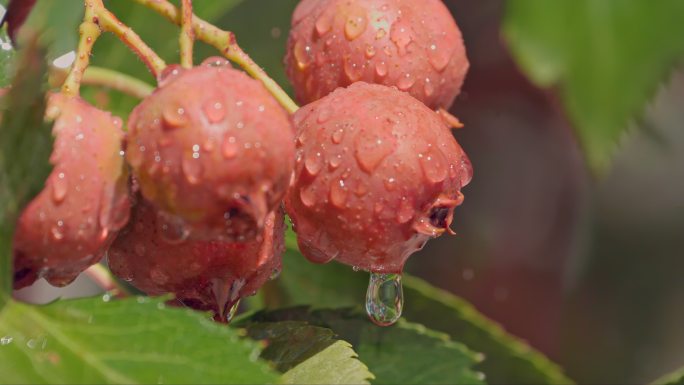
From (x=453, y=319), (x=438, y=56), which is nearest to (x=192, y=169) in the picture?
(x=438, y=56)

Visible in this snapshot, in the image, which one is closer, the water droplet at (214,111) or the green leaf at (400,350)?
the water droplet at (214,111)

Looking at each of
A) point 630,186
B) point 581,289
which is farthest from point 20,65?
point 630,186

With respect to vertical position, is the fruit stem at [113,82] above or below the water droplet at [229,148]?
below

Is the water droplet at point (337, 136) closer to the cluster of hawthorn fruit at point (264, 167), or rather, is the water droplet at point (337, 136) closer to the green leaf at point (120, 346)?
the cluster of hawthorn fruit at point (264, 167)

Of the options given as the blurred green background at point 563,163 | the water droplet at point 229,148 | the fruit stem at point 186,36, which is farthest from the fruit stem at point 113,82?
the water droplet at point 229,148

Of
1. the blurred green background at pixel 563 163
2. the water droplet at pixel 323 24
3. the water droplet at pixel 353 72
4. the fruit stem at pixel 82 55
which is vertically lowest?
the blurred green background at pixel 563 163

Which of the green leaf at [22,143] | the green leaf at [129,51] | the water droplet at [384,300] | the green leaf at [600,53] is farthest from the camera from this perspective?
the green leaf at [129,51]

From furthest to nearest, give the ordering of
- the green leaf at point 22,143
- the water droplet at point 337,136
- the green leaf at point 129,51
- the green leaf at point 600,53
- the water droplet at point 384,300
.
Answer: the green leaf at point 129,51 < the green leaf at point 600,53 < the water droplet at point 384,300 < the water droplet at point 337,136 < the green leaf at point 22,143

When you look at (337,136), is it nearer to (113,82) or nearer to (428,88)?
(428,88)
